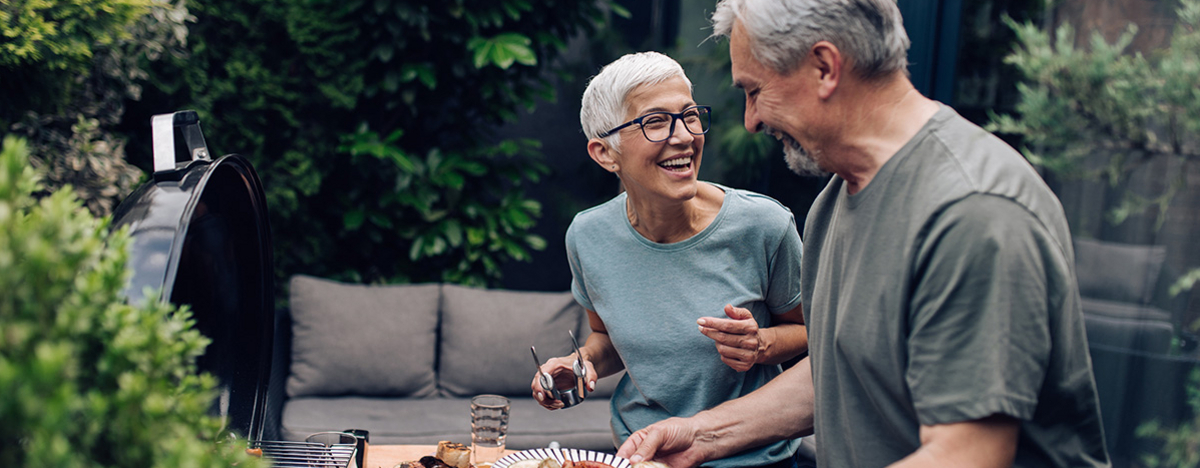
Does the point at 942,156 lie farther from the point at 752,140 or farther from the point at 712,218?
the point at 752,140

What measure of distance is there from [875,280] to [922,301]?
94mm

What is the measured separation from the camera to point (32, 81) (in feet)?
8.66

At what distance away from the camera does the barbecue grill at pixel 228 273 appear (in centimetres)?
92

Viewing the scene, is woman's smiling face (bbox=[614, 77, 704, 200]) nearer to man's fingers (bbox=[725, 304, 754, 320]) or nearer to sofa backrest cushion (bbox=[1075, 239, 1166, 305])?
man's fingers (bbox=[725, 304, 754, 320])

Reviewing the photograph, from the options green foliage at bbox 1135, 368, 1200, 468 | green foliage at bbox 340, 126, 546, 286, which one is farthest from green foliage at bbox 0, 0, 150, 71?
green foliage at bbox 1135, 368, 1200, 468

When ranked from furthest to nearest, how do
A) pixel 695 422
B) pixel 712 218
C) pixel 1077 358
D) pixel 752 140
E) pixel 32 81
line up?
pixel 752 140
pixel 32 81
pixel 712 218
pixel 695 422
pixel 1077 358

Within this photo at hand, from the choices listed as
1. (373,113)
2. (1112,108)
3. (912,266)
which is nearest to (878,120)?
(912,266)

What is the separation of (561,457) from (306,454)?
412 mm

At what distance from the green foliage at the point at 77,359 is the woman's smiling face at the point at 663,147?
1.07 meters

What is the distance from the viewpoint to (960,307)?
820 mm

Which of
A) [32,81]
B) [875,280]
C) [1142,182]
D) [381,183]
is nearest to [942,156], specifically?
[875,280]

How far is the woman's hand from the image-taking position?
1519mm

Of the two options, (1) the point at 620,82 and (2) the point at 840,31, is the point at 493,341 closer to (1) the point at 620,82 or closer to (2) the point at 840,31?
(1) the point at 620,82

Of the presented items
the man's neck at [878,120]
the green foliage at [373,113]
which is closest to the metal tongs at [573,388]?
the man's neck at [878,120]
